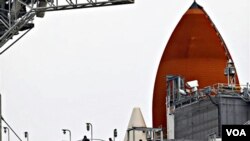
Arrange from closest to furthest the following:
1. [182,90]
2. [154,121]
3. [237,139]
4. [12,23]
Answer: [237,139] → [12,23] → [182,90] → [154,121]

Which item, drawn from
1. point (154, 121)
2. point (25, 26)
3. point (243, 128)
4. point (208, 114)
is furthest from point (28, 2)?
point (154, 121)

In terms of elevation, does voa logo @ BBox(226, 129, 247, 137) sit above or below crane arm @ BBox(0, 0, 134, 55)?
A: below

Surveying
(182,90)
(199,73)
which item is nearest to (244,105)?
(182,90)

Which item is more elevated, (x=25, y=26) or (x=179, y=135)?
(x=25, y=26)

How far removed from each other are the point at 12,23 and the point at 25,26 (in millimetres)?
1913

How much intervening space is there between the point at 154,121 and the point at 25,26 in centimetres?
10336

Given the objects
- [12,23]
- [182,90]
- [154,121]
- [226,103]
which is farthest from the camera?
[154,121]

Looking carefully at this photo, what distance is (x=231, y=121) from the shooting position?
6220 inches

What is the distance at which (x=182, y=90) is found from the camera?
170 metres

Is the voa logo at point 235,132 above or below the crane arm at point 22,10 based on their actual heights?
below

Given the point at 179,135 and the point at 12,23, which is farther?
the point at 179,135

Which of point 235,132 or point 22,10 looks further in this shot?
point 22,10

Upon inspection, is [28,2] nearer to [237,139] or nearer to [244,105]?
[237,139]

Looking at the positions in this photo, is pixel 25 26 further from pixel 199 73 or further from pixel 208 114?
pixel 199 73
